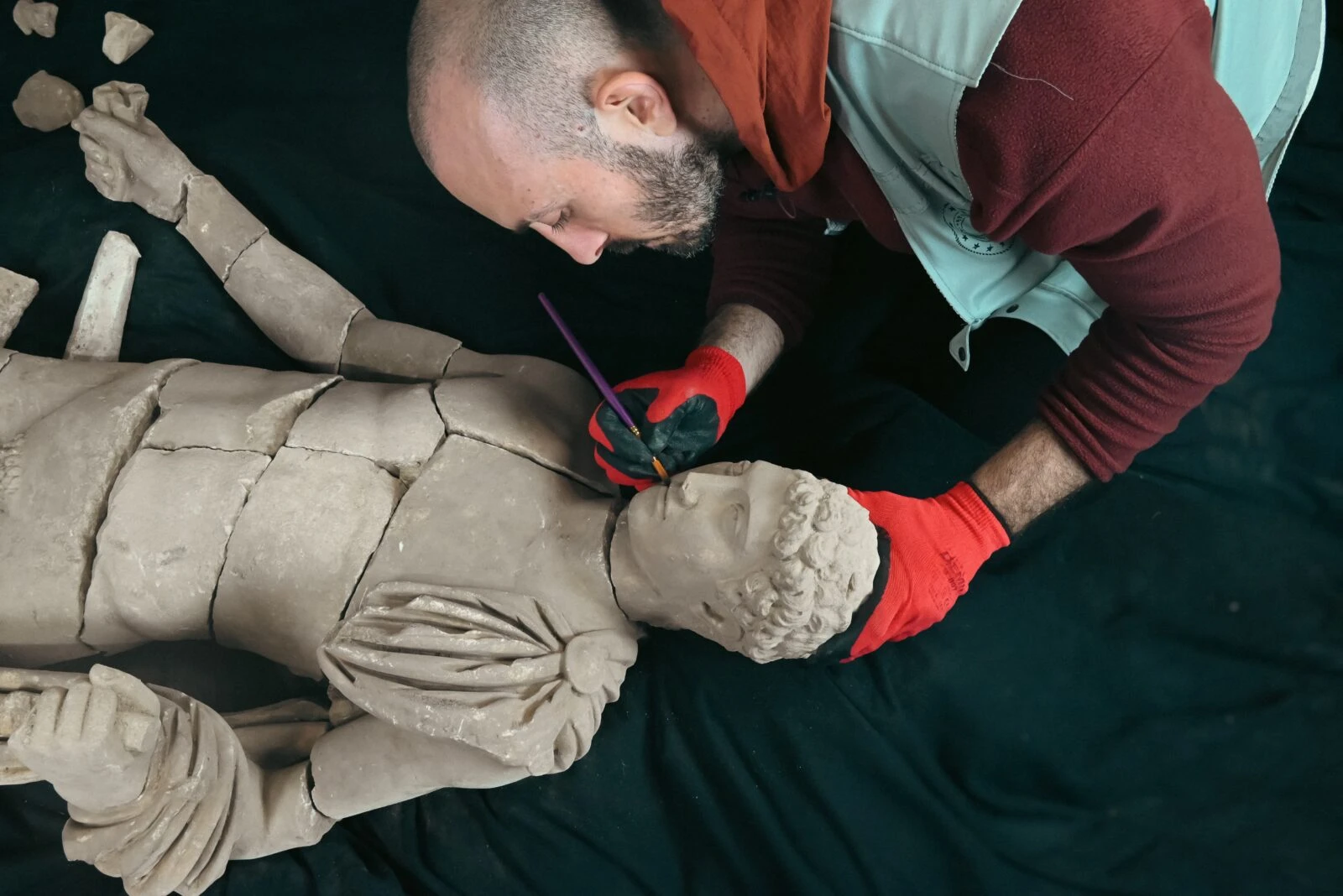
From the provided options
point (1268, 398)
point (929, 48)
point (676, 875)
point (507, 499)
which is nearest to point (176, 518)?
point (507, 499)

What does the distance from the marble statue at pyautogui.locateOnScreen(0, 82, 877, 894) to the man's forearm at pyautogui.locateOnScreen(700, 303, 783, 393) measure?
39 centimetres

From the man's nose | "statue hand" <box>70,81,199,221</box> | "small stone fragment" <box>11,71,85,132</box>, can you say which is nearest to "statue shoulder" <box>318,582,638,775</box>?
the man's nose

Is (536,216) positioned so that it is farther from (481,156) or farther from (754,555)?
(754,555)

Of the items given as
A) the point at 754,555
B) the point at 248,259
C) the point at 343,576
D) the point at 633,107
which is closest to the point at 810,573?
the point at 754,555

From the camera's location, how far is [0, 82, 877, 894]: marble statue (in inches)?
74.3

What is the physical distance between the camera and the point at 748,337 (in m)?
2.61

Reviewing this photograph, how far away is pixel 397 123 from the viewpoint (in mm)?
3209

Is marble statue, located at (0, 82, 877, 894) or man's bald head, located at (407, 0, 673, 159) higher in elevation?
man's bald head, located at (407, 0, 673, 159)

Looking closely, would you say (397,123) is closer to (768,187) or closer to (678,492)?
(768,187)

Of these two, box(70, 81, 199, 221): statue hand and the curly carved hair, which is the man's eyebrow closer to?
the curly carved hair

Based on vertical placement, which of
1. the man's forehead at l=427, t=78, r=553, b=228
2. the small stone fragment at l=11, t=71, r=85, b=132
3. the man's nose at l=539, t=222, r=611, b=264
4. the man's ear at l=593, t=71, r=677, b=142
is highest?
the man's ear at l=593, t=71, r=677, b=142

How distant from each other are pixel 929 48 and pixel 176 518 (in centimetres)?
178

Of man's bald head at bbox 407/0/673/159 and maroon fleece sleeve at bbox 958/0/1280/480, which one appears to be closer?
maroon fleece sleeve at bbox 958/0/1280/480

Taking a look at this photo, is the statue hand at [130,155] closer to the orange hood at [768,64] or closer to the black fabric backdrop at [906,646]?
the black fabric backdrop at [906,646]
